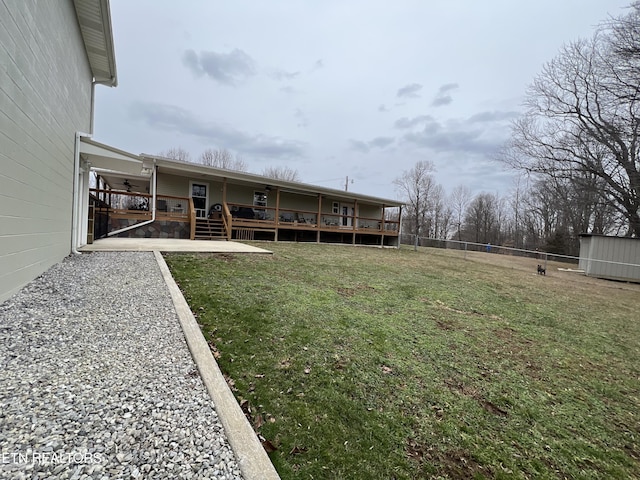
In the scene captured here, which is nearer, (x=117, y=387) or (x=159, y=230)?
(x=117, y=387)

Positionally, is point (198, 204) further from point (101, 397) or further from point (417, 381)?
point (417, 381)

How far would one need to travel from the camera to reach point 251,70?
17.1 m

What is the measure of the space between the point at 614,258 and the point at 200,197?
18.8 m

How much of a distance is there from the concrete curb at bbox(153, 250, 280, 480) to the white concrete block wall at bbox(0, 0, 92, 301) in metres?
2.41

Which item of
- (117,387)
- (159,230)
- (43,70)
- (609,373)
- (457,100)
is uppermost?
(457,100)

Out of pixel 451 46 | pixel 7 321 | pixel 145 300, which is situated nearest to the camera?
pixel 7 321

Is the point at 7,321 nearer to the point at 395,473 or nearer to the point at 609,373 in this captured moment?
the point at 395,473

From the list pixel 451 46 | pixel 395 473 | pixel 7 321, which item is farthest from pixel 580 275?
pixel 7 321

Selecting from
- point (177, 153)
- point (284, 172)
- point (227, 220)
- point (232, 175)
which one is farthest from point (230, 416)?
point (284, 172)

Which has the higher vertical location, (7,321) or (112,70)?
(112,70)

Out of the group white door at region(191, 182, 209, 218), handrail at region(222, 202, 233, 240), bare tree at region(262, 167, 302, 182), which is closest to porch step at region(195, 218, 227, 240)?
handrail at region(222, 202, 233, 240)

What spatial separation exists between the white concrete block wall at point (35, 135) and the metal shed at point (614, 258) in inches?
719

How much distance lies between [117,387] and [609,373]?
→ 205 inches

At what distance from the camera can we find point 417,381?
269 centimetres
